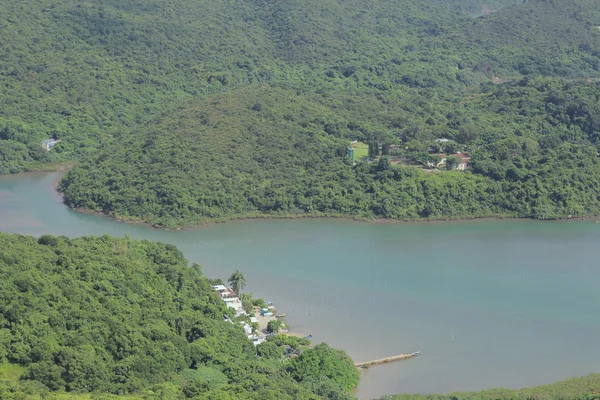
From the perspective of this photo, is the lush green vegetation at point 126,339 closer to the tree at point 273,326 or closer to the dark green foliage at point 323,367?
the dark green foliage at point 323,367

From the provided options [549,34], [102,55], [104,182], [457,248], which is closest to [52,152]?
[104,182]

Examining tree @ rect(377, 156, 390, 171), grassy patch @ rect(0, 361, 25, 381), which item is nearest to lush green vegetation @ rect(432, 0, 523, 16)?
tree @ rect(377, 156, 390, 171)

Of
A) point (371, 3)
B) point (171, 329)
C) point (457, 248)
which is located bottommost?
point (371, 3)

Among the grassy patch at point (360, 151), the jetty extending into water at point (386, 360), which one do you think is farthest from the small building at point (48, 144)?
the jetty extending into water at point (386, 360)

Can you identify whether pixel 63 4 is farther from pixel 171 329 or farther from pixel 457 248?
pixel 171 329

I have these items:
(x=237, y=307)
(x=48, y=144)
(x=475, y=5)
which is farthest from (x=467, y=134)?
(x=475, y=5)

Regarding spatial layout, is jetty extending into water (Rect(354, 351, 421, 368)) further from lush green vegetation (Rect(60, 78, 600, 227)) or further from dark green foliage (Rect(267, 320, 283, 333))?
lush green vegetation (Rect(60, 78, 600, 227))

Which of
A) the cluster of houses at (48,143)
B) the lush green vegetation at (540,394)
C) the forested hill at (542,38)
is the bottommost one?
the cluster of houses at (48,143)

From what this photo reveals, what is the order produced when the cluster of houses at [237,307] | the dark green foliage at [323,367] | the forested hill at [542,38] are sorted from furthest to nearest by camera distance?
the forested hill at [542,38] < the cluster of houses at [237,307] < the dark green foliage at [323,367]
